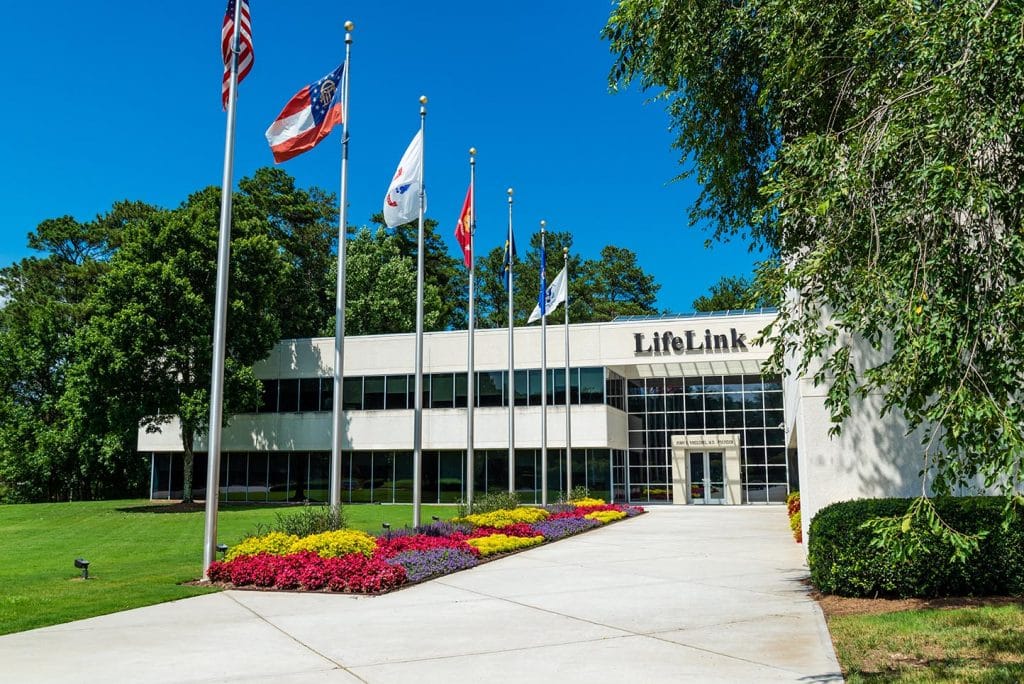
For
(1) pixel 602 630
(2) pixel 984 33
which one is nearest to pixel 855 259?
(2) pixel 984 33

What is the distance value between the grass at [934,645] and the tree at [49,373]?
44.7m

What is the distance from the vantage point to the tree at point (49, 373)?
4716cm

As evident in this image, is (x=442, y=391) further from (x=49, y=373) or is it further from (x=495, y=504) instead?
(x=49, y=373)

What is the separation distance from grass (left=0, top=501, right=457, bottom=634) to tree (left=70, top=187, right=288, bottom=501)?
15.9ft

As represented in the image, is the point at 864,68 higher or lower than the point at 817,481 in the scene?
higher

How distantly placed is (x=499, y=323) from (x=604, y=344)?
25.4m

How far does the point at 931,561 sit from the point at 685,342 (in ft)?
98.0

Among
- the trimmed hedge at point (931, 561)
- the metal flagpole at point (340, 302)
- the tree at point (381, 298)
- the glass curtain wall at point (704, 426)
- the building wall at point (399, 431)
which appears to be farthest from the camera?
the tree at point (381, 298)

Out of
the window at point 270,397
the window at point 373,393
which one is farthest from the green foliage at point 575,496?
the window at point 270,397

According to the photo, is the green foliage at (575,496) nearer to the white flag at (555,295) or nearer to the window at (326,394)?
the white flag at (555,295)

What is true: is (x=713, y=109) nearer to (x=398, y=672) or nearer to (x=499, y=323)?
(x=398, y=672)

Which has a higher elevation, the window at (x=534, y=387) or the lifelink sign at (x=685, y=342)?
the lifelink sign at (x=685, y=342)

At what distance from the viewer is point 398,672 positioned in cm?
754

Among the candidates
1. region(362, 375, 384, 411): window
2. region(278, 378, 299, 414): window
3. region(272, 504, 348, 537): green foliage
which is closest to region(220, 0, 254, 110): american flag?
region(272, 504, 348, 537): green foliage
